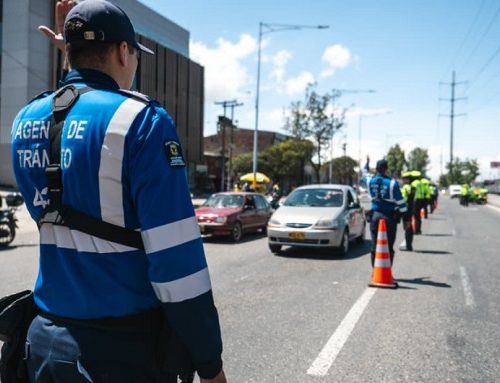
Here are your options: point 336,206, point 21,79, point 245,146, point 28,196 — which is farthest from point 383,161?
point 245,146

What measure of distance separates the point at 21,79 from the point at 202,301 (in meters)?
35.4

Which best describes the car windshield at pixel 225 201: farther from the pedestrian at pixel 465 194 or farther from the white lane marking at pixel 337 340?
the pedestrian at pixel 465 194

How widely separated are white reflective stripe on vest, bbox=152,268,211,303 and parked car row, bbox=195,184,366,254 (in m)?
9.14

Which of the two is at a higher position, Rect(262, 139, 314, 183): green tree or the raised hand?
Rect(262, 139, 314, 183): green tree

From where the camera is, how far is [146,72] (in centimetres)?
4047

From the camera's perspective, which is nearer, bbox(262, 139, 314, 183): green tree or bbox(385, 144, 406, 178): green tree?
bbox(262, 139, 314, 183): green tree

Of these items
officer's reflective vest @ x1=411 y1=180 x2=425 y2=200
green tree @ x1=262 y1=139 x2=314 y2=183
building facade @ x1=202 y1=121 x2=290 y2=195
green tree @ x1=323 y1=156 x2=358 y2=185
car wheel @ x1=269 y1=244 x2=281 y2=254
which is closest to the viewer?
car wheel @ x1=269 y1=244 x2=281 y2=254

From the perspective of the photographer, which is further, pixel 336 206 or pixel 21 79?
pixel 21 79

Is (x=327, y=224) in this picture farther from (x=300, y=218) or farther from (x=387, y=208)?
(x=387, y=208)

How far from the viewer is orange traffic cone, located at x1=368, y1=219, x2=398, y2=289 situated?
7.45 metres

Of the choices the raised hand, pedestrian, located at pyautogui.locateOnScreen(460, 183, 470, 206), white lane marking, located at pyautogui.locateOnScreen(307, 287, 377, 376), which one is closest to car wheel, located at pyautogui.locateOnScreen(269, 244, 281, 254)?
white lane marking, located at pyautogui.locateOnScreen(307, 287, 377, 376)

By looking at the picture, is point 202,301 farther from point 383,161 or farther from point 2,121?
point 2,121

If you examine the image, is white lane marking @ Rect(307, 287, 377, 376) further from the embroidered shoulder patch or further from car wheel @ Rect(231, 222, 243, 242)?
car wheel @ Rect(231, 222, 243, 242)

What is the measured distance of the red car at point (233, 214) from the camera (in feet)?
44.1
